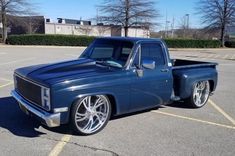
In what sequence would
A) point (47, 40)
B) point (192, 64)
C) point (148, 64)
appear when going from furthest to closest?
1. point (47, 40)
2. point (192, 64)
3. point (148, 64)

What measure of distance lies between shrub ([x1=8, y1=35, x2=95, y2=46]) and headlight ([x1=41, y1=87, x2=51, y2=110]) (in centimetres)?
3433

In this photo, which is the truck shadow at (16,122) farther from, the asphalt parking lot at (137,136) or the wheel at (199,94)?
the wheel at (199,94)

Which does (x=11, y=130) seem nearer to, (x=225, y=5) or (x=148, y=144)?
(x=148, y=144)

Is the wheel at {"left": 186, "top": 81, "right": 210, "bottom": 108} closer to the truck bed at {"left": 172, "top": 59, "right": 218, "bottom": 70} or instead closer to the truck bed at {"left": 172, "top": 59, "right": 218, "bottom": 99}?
the truck bed at {"left": 172, "top": 59, "right": 218, "bottom": 99}

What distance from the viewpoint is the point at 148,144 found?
16.9 ft

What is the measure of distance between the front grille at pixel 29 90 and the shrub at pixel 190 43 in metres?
36.8

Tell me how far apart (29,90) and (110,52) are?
1.72 meters

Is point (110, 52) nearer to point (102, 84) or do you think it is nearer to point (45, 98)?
point (102, 84)

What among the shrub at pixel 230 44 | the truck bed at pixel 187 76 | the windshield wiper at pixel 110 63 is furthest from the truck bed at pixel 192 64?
the shrub at pixel 230 44

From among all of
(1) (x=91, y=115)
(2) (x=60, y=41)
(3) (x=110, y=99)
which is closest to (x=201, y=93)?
Answer: (3) (x=110, y=99)

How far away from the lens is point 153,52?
21.4 ft

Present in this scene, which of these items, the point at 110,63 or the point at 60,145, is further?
the point at 110,63

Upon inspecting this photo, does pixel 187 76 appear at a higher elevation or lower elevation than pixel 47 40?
lower

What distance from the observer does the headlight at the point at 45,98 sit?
16.2 feet
